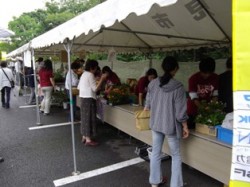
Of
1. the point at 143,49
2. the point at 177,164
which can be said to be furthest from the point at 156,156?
the point at 143,49

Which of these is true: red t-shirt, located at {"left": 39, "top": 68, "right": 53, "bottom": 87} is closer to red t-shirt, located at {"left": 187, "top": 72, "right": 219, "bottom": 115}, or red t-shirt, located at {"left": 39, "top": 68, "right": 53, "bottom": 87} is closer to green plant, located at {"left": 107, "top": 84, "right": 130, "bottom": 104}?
green plant, located at {"left": 107, "top": 84, "right": 130, "bottom": 104}

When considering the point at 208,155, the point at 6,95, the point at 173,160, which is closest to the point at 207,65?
the point at 208,155

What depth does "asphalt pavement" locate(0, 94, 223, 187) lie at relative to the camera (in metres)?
4.04

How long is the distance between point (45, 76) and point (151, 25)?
12.9 feet

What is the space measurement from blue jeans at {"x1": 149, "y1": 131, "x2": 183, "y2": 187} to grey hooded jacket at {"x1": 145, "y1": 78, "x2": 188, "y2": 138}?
0.42 ft

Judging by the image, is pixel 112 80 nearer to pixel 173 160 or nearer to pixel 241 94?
pixel 173 160

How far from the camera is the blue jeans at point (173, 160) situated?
329cm

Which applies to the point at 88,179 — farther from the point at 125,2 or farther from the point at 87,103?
the point at 125,2

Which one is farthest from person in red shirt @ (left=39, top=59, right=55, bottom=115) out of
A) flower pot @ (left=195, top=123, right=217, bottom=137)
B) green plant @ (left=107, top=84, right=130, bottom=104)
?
flower pot @ (left=195, top=123, right=217, bottom=137)

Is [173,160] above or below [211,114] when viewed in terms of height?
below

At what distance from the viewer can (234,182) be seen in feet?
4.54

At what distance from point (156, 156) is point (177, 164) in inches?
11.1

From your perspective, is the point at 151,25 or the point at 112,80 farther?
the point at 112,80

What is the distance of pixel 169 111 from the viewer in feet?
10.3
